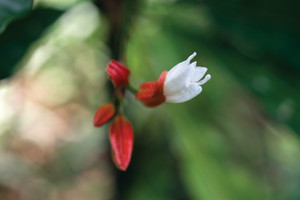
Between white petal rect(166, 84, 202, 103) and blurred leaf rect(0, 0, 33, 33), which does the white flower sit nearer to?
white petal rect(166, 84, 202, 103)

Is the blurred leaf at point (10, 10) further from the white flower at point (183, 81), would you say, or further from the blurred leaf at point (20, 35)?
the white flower at point (183, 81)

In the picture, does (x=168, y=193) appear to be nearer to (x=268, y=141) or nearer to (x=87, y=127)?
(x=87, y=127)

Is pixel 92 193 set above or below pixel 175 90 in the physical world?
below

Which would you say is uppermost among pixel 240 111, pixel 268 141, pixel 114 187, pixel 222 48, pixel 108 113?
pixel 108 113

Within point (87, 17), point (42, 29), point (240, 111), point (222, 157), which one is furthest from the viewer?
point (240, 111)

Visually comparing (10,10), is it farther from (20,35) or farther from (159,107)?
(159,107)

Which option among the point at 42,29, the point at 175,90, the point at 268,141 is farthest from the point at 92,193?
the point at 175,90
